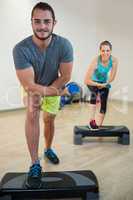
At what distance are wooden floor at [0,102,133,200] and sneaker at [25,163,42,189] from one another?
47cm

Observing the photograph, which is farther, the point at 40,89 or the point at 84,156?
the point at 84,156

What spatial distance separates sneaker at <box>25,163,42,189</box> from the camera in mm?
2264

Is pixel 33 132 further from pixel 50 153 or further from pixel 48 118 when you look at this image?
pixel 50 153

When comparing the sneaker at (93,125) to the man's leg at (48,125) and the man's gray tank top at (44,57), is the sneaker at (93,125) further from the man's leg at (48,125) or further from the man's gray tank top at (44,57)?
the man's gray tank top at (44,57)

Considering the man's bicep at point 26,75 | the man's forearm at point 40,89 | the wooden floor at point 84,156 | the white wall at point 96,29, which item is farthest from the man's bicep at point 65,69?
the white wall at point 96,29

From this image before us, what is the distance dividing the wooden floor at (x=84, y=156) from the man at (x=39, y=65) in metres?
0.58

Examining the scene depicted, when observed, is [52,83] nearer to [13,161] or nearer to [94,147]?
[13,161]

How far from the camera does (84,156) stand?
129 inches

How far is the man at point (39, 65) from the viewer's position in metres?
2.25

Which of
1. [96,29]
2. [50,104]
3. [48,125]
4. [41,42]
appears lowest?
[48,125]

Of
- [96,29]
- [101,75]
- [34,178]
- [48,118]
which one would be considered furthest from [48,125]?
[96,29]

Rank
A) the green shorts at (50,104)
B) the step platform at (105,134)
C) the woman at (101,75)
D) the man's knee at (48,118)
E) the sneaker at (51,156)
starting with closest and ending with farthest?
the green shorts at (50,104) → the man's knee at (48,118) → the sneaker at (51,156) → the step platform at (105,134) → the woman at (101,75)

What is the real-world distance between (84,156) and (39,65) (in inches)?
51.4

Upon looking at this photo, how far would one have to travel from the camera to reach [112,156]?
328 centimetres
